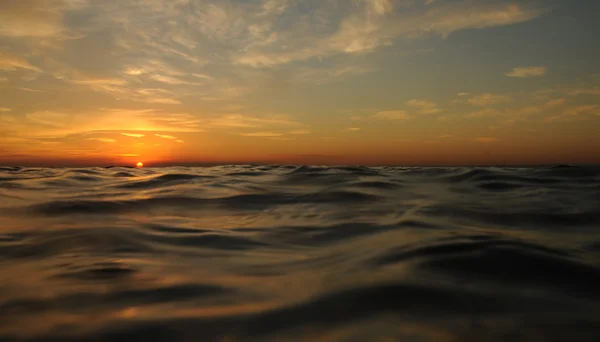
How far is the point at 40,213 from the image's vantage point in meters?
5.82

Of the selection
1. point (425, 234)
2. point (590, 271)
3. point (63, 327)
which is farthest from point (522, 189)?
point (63, 327)

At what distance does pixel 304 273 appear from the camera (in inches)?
119

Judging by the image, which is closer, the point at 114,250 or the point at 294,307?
the point at 294,307

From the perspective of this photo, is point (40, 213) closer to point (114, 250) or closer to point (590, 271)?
point (114, 250)

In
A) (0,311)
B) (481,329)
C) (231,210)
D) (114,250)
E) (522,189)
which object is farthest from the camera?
(522,189)

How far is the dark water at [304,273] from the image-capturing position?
2.00 m

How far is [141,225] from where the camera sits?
4.94 m

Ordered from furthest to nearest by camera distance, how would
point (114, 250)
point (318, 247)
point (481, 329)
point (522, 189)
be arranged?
point (522, 189)
point (318, 247)
point (114, 250)
point (481, 329)

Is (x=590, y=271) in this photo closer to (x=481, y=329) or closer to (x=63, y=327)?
(x=481, y=329)

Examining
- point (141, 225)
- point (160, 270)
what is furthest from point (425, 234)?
point (141, 225)

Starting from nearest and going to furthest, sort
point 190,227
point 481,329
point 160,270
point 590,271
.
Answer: point 481,329 < point 590,271 < point 160,270 < point 190,227

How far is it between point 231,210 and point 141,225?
67.9 inches

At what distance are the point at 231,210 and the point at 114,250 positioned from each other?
2.86m

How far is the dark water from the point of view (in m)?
2.00
